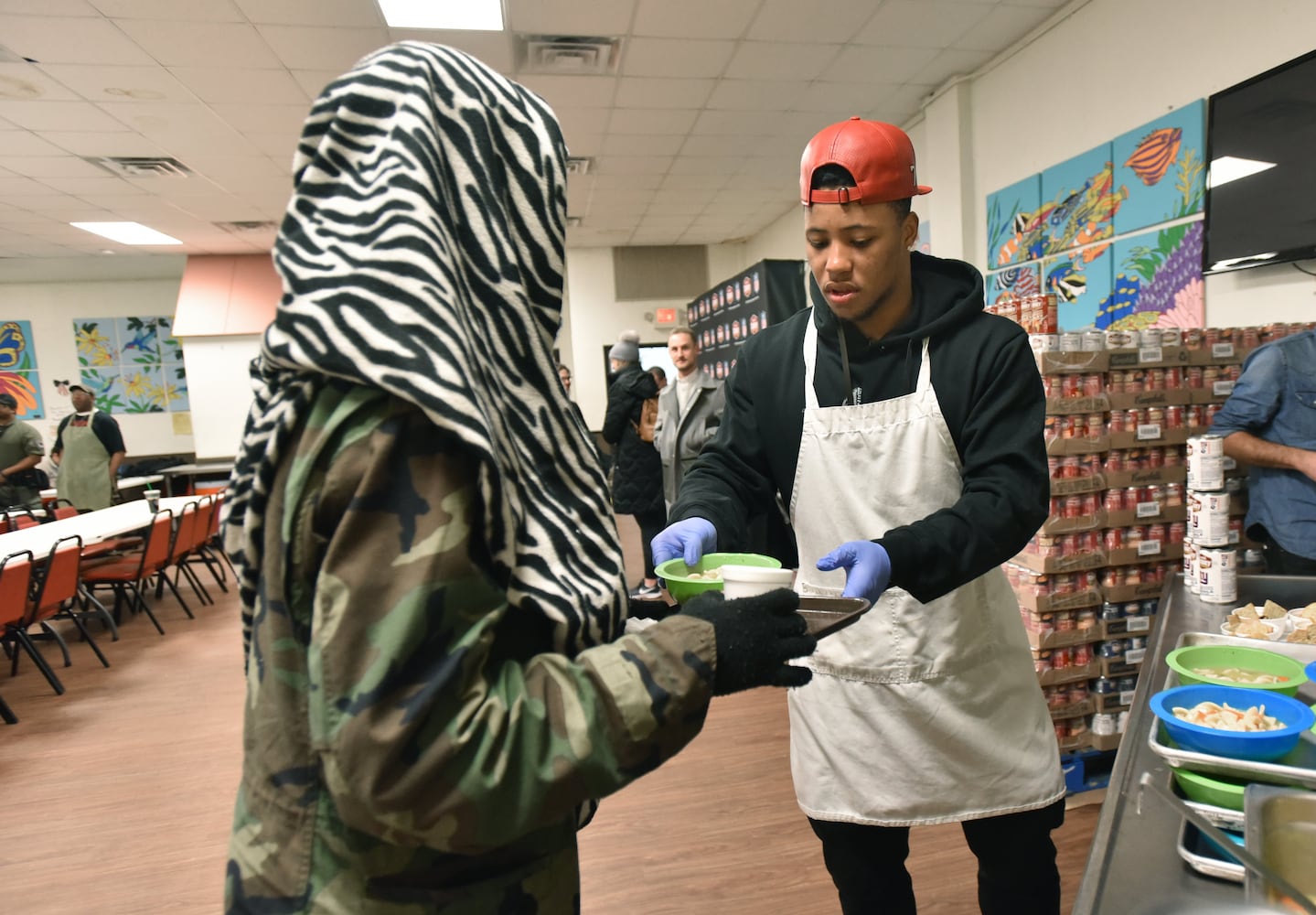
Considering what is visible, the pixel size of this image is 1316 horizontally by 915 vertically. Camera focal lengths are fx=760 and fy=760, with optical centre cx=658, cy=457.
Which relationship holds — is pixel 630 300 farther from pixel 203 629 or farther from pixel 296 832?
pixel 296 832

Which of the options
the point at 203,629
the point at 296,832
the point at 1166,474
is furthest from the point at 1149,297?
the point at 203,629

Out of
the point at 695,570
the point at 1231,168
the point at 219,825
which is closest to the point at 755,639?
the point at 695,570

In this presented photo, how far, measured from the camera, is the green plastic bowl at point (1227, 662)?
122 centimetres

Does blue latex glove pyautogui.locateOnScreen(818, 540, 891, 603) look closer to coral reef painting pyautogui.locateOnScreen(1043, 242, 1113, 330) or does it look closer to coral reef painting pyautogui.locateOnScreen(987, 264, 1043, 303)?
coral reef painting pyautogui.locateOnScreen(1043, 242, 1113, 330)

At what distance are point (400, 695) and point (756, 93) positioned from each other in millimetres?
5544

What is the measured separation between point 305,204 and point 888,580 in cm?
95

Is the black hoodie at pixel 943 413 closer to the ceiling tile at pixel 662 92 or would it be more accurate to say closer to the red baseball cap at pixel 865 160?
A: the red baseball cap at pixel 865 160

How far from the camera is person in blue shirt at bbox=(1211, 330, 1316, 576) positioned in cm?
240

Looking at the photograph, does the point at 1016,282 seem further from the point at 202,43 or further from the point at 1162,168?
the point at 202,43

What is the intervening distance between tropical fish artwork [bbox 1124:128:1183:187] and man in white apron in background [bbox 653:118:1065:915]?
2949 millimetres

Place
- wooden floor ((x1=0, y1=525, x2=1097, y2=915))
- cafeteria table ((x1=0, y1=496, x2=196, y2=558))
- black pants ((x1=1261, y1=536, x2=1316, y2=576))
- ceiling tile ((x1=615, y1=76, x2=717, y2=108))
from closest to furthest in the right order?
1. wooden floor ((x1=0, y1=525, x2=1097, y2=915))
2. black pants ((x1=1261, y1=536, x2=1316, y2=576))
3. cafeteria table ((x1=0, y1=496, x2=196, y2=558))
4. ceiling tile ((x1=615, y1=76, x2=717, y2=108))

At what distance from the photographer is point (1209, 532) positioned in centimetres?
200

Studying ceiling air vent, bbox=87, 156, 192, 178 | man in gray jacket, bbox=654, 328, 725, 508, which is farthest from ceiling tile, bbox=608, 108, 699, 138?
ceiling air vent, bbox=87, 156, 192, 178

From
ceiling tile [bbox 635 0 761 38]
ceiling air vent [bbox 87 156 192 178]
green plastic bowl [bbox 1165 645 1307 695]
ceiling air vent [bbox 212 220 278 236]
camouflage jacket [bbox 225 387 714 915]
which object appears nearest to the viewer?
camouflage jacket [bbox 225 387 714 915]
